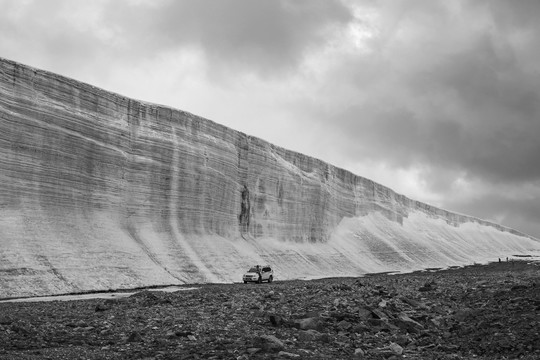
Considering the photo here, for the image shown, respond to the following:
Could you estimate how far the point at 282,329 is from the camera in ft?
54.1

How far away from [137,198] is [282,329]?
27847mm

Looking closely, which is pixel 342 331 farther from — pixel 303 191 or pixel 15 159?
pixel 303 191

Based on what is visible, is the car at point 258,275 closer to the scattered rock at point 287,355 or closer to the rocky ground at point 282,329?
the rocky ground at point 282,329

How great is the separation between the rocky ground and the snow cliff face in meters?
10.7

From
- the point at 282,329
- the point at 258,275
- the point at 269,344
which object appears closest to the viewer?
the point at 269,344

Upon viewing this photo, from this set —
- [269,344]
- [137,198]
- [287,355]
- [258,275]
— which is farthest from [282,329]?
[137,198]

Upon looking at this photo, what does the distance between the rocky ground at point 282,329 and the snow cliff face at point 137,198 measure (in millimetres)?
10687

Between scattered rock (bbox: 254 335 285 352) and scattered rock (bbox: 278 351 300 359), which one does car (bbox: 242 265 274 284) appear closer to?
scattered rock (bbox: 254 335 285 352)

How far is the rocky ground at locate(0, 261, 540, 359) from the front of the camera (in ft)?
45.5

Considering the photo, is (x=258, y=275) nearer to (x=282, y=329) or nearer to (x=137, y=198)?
(x=137, y=198)

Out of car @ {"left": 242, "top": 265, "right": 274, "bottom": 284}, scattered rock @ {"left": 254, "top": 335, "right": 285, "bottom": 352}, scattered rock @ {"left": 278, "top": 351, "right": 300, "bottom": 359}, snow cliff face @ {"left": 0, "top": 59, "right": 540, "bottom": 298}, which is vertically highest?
snow cliff face @ {"left": 0, "top": 59, "right": 540, "bottom": 298}

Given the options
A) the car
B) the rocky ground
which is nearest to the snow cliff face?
the car

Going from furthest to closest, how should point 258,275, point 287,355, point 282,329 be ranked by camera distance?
1. point 258,275
2. point 282,329
3. point 287,355

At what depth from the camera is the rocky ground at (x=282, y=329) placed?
13.9 metres
